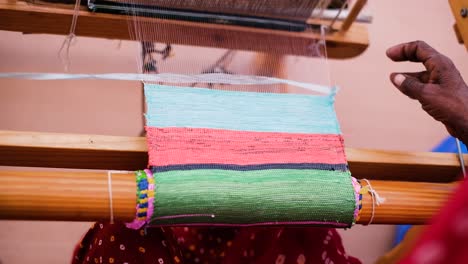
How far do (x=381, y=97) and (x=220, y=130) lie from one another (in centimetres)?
103

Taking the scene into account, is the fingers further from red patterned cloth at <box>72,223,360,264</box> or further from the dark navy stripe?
red patterned cloth at <box>72,223,360,264</box>

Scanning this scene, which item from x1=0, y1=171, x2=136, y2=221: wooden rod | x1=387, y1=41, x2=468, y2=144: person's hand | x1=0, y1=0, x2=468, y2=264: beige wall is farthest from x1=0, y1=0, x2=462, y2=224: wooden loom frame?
x1=0, y1=0, x2=468, y2=264: beige wall

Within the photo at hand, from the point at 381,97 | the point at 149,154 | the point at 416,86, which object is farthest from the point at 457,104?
the point at 381,97

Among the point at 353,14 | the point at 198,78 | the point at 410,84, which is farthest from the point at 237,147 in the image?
the point at 353,14

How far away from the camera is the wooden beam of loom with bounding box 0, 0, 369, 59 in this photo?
37.4 inches

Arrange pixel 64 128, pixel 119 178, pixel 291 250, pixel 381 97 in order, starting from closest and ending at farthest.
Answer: pixel 119 178
pixel 291 250
pixel 64 128
pixel 381 97

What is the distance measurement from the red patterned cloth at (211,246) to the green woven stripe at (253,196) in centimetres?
13

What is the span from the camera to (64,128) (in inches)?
53.6

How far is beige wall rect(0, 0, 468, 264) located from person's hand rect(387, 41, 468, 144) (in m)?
0.75

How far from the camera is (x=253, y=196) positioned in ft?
2.31

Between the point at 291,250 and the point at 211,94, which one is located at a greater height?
the point at 211,94

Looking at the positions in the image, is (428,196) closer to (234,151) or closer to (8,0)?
(234,151)

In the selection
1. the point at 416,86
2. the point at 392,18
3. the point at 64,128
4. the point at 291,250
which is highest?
the point at 392,18

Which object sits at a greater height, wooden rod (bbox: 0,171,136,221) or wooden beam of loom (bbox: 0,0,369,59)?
wooden beam of loom (bbox: 0,0,369,59)
